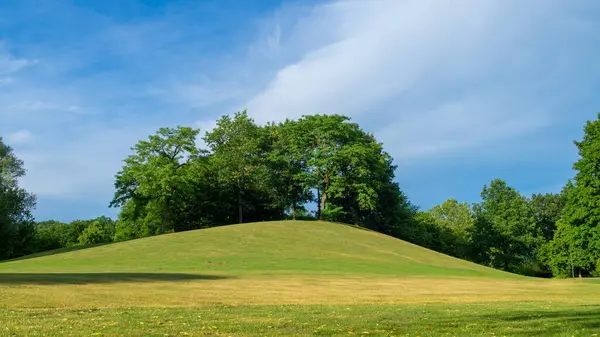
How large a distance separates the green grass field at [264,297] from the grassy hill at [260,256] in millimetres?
177

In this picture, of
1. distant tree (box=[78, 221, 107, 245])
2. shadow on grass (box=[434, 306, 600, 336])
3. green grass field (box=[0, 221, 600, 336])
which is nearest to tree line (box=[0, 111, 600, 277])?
distant tree (box=[78, 221, 107, 245])

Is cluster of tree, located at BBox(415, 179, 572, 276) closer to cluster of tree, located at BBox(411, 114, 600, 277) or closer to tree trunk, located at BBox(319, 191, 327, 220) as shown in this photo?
cluster of tree, located at BBox(411, 114, 600, 277)

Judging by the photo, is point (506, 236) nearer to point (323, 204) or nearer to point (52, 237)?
point (323, 204)

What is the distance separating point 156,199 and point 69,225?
67.5 metres

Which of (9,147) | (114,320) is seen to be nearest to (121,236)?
(9,147)

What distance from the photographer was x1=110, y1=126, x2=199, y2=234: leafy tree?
7900cm

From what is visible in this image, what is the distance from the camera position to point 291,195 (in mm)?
92250

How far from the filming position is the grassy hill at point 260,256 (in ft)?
153

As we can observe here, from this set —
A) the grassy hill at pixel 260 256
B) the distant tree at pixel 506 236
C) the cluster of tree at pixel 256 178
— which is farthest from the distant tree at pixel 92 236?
the distant tree at pixel 506 236

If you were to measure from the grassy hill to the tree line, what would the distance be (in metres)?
15.9

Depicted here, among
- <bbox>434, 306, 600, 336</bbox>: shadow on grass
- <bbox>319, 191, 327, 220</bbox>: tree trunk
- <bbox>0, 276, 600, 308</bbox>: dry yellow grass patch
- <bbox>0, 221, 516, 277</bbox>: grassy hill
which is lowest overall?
<bbox>0, 276, 600, 308</bbox>: dry yellow grass patch

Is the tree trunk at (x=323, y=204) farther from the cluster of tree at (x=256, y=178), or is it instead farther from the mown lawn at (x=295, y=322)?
the mown lawn at (x=295, y=322)

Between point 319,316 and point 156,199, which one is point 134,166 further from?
point 319,316

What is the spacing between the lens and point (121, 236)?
99.2 m
